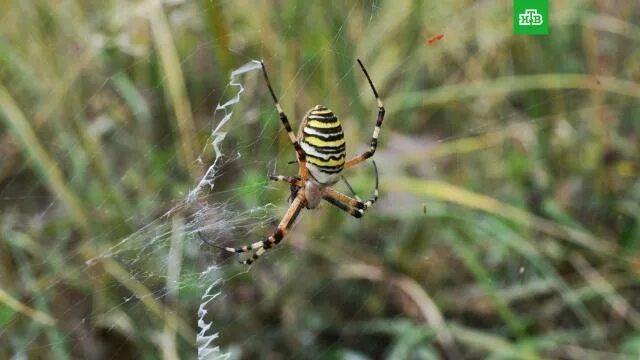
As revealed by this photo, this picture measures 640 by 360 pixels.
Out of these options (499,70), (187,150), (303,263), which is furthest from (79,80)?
(499,70)

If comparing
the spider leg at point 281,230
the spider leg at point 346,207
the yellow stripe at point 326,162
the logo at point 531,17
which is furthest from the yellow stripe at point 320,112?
the logo at point 531,17

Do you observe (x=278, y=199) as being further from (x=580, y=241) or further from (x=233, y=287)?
(x=580, y=241)

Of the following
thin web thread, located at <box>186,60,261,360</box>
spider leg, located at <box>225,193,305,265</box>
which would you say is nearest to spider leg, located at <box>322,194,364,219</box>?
spider leg, located at <box>225,193,305,265</box>

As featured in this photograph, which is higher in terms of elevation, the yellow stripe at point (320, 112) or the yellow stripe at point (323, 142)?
the yellow stripe at point (320, 112)

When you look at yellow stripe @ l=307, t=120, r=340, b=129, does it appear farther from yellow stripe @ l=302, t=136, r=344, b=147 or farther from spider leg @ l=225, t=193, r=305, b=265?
spider leg @ l=225, t=193, r=305, b=265

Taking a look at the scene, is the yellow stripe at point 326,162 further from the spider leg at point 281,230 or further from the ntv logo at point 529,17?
the ntv logo at point 529,17
